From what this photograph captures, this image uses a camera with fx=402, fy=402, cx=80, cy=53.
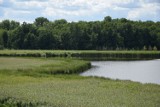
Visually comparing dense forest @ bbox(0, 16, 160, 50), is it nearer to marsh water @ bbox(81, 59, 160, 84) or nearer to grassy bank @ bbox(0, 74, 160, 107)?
marsh water @ bbox(81, 59, 160, 84)

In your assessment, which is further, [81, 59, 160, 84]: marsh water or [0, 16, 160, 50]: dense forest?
[0, 16, 160, 50]: dense forest

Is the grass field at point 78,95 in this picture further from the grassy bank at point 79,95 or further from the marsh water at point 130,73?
the marsh water at point 130,73

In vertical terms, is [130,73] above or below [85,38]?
below

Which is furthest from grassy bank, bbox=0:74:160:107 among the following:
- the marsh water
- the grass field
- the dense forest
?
the dense forest

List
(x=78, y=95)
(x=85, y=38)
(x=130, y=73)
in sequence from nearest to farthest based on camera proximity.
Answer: (x=78, y=95), (x=130, y=73), (x=85, y=38)

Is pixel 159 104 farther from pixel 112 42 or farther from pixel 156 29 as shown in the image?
pixel 156 29

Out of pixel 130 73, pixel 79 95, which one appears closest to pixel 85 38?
pixel 130 73

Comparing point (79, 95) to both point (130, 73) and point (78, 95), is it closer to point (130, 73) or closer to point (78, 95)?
point (78, 95)

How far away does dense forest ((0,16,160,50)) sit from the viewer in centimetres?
16875

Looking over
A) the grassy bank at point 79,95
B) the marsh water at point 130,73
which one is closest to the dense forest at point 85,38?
the marsh water at point 130,73

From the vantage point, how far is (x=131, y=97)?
102 feet

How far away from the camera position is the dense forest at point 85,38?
169 m

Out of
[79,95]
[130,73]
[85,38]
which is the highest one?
[85,38]

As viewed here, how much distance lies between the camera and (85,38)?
17538cm
